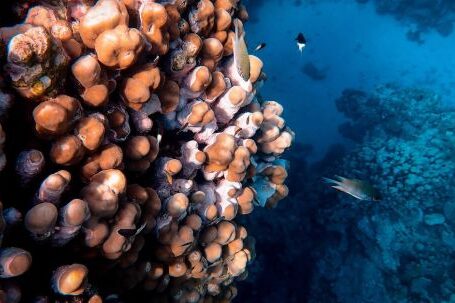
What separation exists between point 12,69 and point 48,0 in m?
0.72

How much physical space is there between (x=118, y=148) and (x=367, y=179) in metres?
9.09

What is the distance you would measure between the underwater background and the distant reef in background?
0.08 ft

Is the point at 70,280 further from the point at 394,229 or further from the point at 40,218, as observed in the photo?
the point at 394,229

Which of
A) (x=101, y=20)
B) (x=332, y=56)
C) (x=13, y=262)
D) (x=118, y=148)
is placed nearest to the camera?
(x=13, y=262)

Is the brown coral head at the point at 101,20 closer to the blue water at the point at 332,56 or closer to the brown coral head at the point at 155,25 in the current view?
the brown coral head at the point at 155,25

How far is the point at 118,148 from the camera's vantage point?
1.85m

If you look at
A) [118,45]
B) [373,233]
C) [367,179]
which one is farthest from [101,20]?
[367,179]

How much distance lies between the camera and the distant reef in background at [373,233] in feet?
25.9

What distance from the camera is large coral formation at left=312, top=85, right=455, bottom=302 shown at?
7.80 meters

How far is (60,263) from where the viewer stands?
69.5 inches

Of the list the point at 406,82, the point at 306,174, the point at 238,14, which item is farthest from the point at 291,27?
the point at 238,14

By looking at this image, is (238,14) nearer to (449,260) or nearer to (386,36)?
(449,260)

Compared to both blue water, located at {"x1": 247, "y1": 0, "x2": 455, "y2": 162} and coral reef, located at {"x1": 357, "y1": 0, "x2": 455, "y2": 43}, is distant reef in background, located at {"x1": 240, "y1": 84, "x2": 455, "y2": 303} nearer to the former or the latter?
blue water, located at {"x1": 247, "y1": 0, "x2": 455, "y2": 162}

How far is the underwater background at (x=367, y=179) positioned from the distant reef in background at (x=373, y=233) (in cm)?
3
